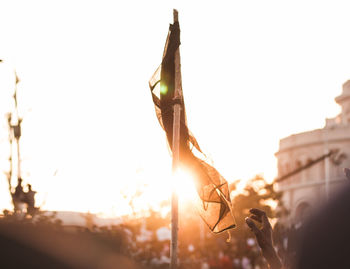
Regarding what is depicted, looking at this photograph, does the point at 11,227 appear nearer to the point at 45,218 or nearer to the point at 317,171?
the point at 45,218

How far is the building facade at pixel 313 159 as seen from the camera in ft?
170

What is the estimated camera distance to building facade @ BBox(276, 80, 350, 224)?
5188 cm

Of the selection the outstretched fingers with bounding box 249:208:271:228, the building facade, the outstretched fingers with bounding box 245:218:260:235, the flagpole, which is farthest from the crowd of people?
the building facade

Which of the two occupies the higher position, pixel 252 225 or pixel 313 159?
pixel 313 159

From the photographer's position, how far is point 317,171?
53.5 metres

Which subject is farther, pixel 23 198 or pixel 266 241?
pixel 23 198

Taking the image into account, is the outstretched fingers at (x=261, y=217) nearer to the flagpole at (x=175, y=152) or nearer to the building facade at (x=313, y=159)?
the flagpole at (x=175, y=152)

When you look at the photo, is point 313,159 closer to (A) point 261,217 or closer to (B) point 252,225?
(A) point 261,217

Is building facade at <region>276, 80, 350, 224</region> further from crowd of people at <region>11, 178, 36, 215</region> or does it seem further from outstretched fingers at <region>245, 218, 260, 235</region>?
outstretched fingers at <region>245, 218, 260, 235</region>

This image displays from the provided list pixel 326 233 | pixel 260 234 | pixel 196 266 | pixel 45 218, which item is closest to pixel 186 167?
pixel 45 218

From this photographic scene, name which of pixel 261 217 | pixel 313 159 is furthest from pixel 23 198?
pixel 313 159

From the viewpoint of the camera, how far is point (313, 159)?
52281 millimetres

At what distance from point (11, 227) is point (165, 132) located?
5.97ft

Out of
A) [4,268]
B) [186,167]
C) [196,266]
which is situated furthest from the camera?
[196,266]
